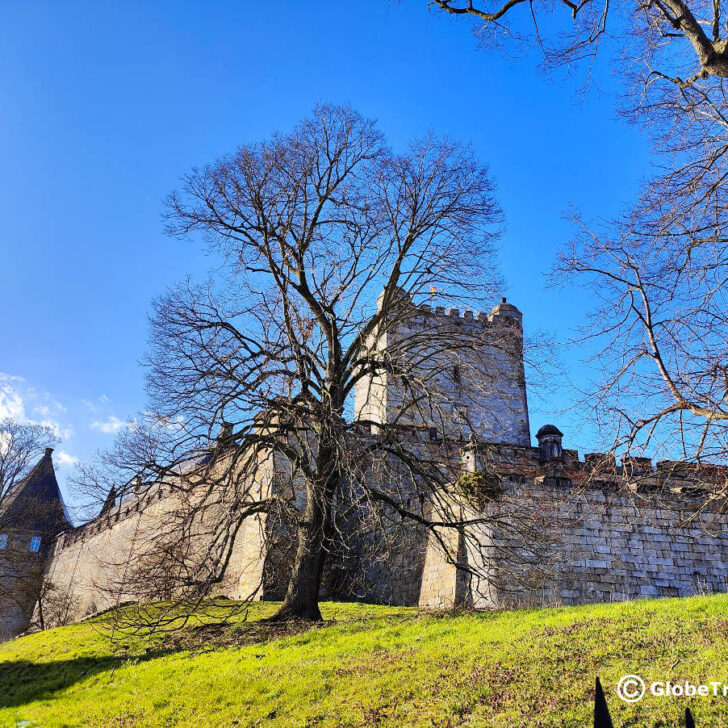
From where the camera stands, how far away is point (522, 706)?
231 inches

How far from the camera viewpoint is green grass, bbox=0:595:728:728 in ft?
19.7

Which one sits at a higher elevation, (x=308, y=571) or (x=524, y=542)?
(x=524, y=542)

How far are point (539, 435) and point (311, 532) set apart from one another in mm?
11012

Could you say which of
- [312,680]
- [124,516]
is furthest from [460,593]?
[124,516]

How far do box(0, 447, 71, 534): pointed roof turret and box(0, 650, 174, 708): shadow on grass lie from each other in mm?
20484

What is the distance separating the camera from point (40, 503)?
31906 mm

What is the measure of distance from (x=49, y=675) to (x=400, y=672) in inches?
249

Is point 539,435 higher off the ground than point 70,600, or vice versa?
point 539,435

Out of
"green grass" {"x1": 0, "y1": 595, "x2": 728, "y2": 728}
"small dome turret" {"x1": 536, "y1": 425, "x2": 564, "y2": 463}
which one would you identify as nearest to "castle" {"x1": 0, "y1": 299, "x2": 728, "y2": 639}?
"green grass" {"x1": 0, "y1": 595, "x2": 728, "y2": 728}

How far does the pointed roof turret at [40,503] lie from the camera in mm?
31344

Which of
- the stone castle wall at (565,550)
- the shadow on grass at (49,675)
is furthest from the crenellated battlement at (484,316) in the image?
the shadow on grass at (49,675)

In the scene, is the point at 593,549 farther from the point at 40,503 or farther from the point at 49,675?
the point at 40,503

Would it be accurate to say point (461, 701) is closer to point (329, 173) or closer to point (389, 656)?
point (389, 656)

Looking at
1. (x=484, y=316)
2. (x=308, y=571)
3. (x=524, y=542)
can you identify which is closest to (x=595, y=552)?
(x=524, y=542)
